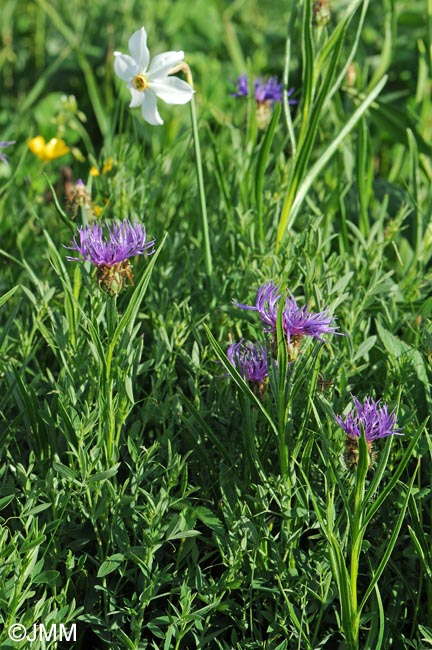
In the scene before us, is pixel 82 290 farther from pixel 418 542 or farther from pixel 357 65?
pixel 357 65

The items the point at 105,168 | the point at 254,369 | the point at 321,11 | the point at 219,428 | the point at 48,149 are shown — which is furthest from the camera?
the point at 48,149

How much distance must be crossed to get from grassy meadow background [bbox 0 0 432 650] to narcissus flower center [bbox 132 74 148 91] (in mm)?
211

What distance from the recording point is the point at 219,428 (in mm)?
1296

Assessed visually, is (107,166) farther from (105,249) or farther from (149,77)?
(105,249)

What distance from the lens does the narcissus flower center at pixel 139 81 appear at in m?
1.31

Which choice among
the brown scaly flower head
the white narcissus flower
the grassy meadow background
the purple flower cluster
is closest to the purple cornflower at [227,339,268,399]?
the grassy meadow background

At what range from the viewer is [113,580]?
3.89ft

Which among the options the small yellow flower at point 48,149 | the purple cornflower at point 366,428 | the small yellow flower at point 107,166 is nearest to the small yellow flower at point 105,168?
the small yellow flower at point 107,166

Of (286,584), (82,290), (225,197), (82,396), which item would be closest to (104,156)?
(225,197)

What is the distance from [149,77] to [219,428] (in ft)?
1.89

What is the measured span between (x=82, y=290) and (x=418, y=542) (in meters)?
0.68

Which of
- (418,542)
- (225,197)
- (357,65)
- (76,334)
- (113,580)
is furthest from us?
(357,65)

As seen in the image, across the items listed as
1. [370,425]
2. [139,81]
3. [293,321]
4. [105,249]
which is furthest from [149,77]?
[370,425]

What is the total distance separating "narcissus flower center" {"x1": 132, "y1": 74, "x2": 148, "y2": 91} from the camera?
131 cm
